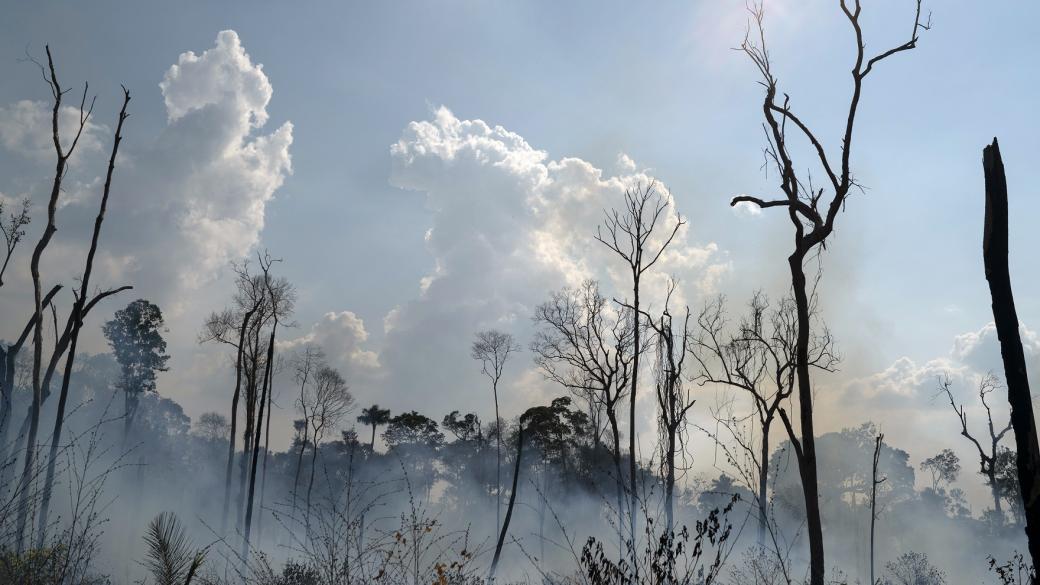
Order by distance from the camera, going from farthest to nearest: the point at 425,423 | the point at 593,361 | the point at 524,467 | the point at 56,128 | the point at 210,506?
the point at 425,423
the point at 524,467
the point at 210,506
the point at 593,361
the point at 56,128

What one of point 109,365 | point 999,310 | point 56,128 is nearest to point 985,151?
point 999,310

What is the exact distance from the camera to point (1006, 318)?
564cm

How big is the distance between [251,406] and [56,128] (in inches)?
608

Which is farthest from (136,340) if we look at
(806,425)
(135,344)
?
(806,425)

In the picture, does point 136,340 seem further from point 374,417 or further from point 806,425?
point 806,425

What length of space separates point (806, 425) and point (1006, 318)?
13.9 feet

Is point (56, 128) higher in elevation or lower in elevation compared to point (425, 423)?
higher

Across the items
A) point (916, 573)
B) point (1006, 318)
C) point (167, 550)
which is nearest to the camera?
point (167, 550)

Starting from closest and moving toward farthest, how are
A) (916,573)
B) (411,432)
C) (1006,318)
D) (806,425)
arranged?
(1006,318) → (806,425) → (916,573) → (411,432)

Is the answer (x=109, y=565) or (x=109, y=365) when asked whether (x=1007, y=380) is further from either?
(x=109, y=365)

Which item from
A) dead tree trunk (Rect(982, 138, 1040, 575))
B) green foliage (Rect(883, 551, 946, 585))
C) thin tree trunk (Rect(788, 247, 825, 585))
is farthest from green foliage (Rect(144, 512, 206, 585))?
green foliage (Rect(883, 551, 946, 585))

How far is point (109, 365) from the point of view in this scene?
5075 centimetres

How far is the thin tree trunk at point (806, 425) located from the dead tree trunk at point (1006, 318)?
3602 mm

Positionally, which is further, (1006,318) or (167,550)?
(1006,318)
